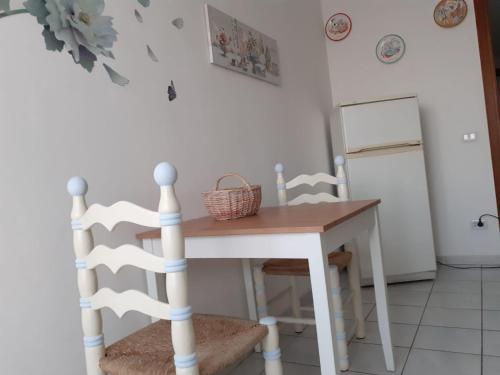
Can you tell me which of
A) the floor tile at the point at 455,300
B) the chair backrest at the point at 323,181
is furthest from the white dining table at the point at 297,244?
the floor tile at the point at 455,300

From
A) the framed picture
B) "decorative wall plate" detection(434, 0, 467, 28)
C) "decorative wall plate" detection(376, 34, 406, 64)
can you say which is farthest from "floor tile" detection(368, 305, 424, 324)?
"decorative wall plate" detection(434, 0, 467, 28)

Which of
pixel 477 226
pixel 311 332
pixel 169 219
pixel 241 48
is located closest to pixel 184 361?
pixel 169 219

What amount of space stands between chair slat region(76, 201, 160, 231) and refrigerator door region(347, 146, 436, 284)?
2.29 m

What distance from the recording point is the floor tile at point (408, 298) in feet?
8.31

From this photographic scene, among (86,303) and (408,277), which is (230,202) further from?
(408,277)

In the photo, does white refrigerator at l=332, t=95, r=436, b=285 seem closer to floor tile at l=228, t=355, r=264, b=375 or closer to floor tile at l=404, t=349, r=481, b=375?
floor tile at l=404, t=349, r=481, b=375

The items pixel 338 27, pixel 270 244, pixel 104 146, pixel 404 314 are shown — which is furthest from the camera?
pixel 338 27

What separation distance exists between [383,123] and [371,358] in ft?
5.63

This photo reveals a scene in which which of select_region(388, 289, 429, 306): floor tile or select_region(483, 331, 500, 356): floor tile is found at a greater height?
select_region(388, 289, 429, 306): floor tile

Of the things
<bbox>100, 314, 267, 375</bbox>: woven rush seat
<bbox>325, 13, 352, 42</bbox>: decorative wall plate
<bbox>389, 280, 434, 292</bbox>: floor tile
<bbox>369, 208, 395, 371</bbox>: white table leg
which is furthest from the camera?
<bbox>325, 13, 352, 42</bbox>: decorative wall plate

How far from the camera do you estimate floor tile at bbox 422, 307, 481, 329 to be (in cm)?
211

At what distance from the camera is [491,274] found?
2930 millimetres

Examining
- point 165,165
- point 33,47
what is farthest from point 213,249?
point 33,47

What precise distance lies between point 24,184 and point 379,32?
3.19 m
